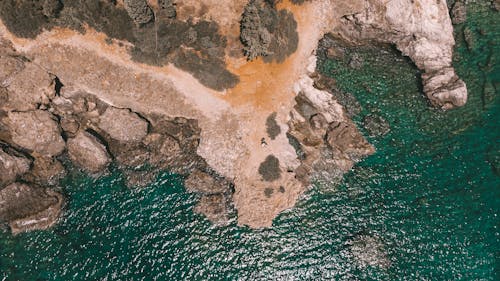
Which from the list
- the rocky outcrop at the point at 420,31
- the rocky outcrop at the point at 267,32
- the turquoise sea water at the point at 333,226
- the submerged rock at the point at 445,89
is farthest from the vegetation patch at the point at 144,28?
the submerged rock at the point at 445,89

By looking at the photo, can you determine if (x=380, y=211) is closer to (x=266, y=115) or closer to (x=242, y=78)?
(x=266, y=115)

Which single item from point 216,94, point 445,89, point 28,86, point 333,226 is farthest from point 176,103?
point 445,89

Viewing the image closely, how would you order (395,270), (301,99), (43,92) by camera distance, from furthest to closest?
(301,99) < (43,92) < (395,270)

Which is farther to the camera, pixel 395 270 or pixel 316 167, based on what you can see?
pixel 316 167

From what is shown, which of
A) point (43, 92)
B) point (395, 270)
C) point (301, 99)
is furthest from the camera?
point (301, 99)

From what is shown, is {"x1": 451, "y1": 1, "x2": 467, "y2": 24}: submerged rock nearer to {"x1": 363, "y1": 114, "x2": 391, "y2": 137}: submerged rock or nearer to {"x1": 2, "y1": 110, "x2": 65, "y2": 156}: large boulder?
{"x1": 363, "y1": 114, "x2": 391, "y2": 137}: submerged rock

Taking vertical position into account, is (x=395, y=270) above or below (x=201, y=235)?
above

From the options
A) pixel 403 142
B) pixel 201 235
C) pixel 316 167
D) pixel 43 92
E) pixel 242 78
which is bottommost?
pixel 201 235

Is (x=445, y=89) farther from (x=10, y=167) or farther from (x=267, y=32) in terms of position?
(x=10, y=167)

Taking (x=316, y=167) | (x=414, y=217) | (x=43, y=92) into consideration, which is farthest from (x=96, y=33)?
(x=414, y=217)
